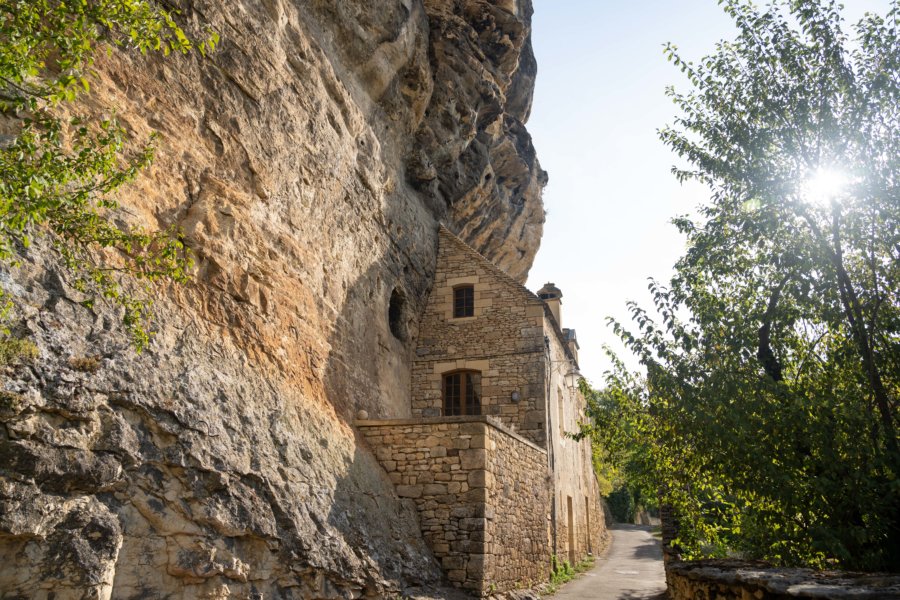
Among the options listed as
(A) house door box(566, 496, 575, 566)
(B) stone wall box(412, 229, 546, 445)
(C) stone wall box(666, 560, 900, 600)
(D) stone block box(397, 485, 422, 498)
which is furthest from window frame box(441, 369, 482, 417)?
(C) stone wall box(666, 560, 900, 600)

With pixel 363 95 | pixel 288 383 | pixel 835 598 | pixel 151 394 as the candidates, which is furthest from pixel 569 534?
pixel 835 598

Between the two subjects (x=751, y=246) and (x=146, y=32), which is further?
(x=751, y=246)

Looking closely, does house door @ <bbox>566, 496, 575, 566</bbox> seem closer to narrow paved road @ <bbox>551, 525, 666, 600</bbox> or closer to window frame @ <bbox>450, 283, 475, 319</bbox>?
narrow paved road @ <bbox>551, 525, 666, 600</bbox>

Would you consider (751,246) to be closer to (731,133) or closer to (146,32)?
(731,133)

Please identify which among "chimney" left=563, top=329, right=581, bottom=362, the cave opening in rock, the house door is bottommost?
the house door

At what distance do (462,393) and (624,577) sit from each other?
5689mm

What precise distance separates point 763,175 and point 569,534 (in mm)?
12244

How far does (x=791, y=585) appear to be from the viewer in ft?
11.6

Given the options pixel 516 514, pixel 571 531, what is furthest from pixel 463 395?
pixel 571 531

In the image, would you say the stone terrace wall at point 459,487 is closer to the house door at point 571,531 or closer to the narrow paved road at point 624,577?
the narrow paved road at point 624,577

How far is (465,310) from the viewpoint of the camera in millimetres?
15406

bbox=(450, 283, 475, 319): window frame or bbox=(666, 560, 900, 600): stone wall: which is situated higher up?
bbox=(450, 283, 475, 319): window frame

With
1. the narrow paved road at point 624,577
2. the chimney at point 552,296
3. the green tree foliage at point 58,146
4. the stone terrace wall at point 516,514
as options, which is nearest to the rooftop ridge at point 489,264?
the stone terrace wall at point 516,514

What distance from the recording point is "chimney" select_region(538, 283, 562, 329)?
20441 millimetres
